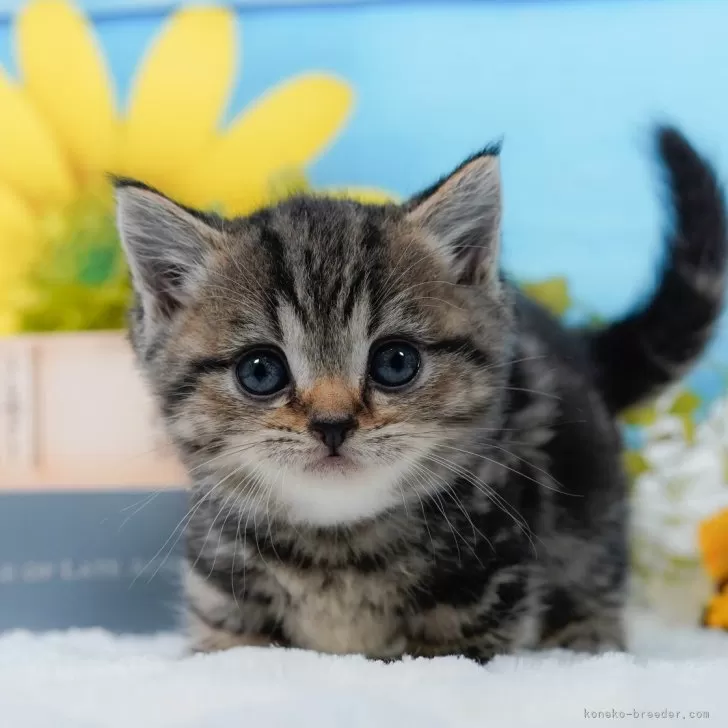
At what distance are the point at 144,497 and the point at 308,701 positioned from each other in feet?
2.14

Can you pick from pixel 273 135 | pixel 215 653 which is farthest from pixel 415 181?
Result: pixel 215 653

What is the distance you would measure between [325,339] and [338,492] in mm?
A: 179

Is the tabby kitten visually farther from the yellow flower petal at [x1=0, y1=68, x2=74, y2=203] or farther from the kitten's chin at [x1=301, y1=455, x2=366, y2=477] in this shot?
the yellow flower petal at [x1=0, y1=68, x2=74, y2=203]

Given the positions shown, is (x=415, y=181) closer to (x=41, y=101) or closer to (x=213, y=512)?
(x=41, y=101)

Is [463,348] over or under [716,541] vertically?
over

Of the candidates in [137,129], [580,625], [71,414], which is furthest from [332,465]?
[137,129]

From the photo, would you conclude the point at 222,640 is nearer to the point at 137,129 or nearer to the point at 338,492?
the point at 338,492

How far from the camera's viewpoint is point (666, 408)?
5.42 feet

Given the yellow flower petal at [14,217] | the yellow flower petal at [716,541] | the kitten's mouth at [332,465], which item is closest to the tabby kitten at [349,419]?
the kitten's mouth at [332,465]

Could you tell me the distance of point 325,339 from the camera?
980mm

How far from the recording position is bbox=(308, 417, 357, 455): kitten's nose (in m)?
0.92

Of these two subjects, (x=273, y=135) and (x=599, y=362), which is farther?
(x=273, y=135)

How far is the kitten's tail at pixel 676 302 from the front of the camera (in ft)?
4.50

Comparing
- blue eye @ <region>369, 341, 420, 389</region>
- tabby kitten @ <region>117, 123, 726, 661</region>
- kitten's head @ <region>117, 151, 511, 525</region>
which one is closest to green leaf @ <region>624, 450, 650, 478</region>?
tabby kitten @ <region>117, 123, 726, 661</region>
